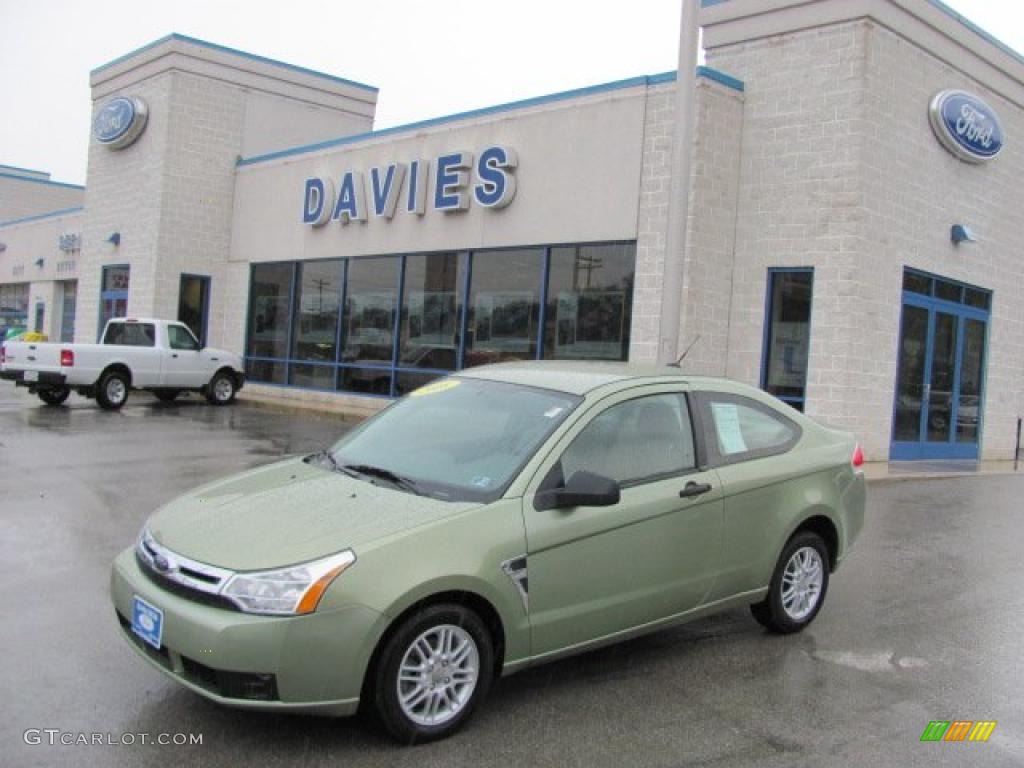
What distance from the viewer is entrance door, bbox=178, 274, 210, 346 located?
2292cm

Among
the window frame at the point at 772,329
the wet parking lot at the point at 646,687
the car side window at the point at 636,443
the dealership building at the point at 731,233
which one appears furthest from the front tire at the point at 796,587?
the window frame at the point at 772,329

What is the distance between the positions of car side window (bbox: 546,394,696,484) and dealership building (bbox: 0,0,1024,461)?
5426mm

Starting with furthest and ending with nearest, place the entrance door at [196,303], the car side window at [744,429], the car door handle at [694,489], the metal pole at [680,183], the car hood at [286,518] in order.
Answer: the entrance door at [196,303], the metal pole at [680,183], the car side window at [744,429], the car door handle at [694,489], the car hood at [286,518]

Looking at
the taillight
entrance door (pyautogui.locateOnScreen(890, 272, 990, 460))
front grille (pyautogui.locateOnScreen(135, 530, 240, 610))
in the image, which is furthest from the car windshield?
entrance door (pyautogui.locateOnScreen(890, 272, 990, 460))

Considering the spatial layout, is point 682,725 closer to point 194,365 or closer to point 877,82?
point 877,82

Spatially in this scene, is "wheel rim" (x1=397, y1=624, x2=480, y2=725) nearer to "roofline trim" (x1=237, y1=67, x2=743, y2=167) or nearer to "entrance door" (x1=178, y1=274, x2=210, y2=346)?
"roofline trim" (x1=237, y1=67, x2=743, y2=167)

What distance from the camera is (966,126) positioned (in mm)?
15016

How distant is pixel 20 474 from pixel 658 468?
300 inches

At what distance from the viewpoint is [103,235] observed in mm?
24656

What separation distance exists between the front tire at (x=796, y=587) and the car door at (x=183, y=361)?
49.2ft

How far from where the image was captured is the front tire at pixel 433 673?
3812mm

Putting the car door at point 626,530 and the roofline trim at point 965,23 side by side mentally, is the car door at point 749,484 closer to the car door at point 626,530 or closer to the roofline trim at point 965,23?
the car door at point 626,530

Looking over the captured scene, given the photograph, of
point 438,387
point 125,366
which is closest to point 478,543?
point 438,387

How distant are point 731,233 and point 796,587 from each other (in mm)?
9707
